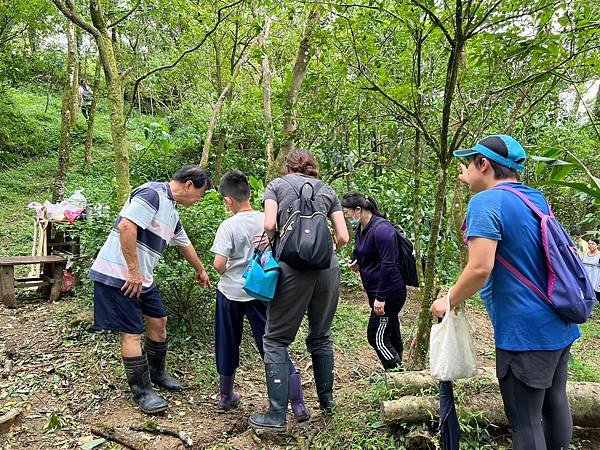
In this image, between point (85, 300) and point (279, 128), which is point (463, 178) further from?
point (279, 128)

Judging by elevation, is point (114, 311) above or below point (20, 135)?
below

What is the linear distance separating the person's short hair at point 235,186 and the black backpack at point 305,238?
618 mm

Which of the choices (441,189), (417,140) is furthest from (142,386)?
(417,140)

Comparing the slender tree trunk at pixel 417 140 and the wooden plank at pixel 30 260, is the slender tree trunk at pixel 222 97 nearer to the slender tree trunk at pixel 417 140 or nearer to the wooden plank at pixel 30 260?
the wooden plank at pixel 30 260

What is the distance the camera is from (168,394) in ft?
13.5

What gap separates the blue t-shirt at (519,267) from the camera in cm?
230

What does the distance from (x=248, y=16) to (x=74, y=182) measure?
22.6ft

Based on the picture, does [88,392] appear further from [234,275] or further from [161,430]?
[234,275]

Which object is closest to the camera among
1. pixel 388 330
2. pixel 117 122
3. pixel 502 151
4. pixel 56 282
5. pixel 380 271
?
pixel 502 151

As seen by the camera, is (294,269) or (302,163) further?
(302,163)

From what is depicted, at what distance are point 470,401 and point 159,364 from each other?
2.40 metres

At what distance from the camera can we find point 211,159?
567 inches

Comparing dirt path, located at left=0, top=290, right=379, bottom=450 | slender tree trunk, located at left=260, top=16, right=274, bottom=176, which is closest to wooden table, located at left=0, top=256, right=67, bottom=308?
dirt path, located at left=0, top=290, right=379, bottom=450

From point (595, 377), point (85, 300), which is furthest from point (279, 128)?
point (595, 377)
